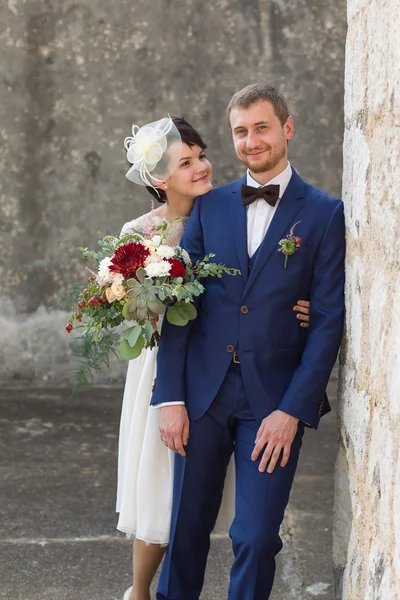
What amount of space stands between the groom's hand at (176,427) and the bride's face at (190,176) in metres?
0.85

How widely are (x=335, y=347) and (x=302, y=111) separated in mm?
3933

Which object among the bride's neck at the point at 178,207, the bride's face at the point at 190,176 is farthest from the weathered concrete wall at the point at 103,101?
the bride's face at the point at 190,176

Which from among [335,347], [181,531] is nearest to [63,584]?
[181,531]

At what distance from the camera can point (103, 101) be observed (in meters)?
6.77

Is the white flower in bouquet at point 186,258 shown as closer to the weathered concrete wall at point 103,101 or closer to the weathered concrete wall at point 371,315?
the weathered concrete wall at point 371,315

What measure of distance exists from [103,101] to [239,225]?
12.3ft

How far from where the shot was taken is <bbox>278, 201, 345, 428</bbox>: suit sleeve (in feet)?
10.3

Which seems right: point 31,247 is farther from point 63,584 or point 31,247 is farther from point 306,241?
point 306,241

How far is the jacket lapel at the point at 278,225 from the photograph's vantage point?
322 cm

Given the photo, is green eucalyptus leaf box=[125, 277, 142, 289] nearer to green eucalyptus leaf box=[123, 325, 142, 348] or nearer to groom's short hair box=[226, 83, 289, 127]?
green eucalyptus leaf box=[123, 325, 142, 348]

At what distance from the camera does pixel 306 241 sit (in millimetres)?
3201

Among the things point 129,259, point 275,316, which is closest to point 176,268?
point 129,259

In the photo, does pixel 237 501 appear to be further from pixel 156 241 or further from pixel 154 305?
pixel 156 241

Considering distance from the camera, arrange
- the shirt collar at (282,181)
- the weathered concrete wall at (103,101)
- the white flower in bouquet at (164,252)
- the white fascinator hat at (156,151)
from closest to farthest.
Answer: the white flower in bouquet at (164,252) → the shirt collar at (282,181) → the white fascinator hat at (156,151) → the weathered concrete wall at (103,101)
